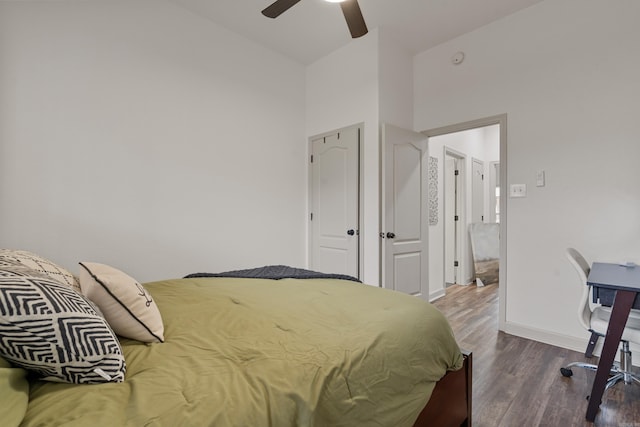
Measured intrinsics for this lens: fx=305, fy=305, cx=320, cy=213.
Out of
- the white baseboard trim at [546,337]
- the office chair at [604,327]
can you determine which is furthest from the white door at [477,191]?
the office chair at [604,327]

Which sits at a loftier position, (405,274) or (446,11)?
(446,11)

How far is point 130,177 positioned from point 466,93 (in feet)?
11.0

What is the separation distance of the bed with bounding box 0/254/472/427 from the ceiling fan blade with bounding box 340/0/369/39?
5.56ft

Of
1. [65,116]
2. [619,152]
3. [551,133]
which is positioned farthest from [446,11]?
[65,116]

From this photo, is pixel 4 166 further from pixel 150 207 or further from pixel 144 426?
pixel 144 426

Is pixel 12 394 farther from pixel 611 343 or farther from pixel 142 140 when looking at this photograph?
pixel 611 343

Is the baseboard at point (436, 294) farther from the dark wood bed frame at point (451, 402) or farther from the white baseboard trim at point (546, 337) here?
the dark wood bed frame at point (451, 402)

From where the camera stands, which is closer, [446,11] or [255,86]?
[446,11]

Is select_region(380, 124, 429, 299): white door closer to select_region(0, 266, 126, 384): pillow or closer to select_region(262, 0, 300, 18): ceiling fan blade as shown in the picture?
select_region(262, 0, 300, 18): ceiling fan blade

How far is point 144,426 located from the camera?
62 centimetres

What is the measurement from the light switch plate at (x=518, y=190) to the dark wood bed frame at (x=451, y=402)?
2009mm

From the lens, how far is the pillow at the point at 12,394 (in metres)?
0.56

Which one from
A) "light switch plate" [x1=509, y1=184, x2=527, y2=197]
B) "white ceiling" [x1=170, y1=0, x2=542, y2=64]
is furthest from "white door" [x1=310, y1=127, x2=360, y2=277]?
"light switch plate" [x1=509, y1=184, x2=527, y2=197]

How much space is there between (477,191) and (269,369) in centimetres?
532
